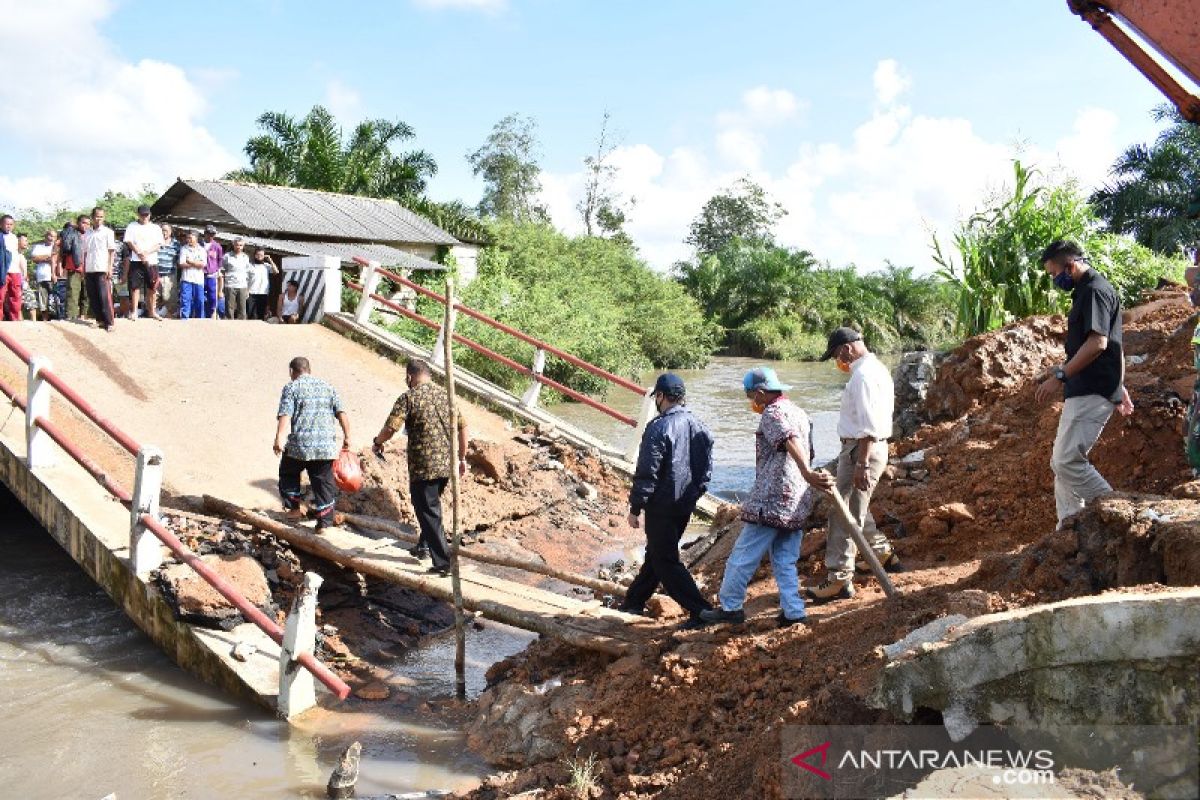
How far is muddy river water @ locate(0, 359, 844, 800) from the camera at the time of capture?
5777 millimetres

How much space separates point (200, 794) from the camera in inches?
223

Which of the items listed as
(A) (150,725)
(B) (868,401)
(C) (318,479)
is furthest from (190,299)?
(B) (868,401)

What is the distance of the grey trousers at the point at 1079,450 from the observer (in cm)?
605

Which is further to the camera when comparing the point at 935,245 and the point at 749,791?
the point at 935,245

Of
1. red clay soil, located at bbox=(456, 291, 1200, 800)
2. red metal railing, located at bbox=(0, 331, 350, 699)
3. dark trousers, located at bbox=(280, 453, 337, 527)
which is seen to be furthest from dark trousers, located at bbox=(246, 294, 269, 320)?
red clay soil, located at bbox=(456, 291, 1200, 800)

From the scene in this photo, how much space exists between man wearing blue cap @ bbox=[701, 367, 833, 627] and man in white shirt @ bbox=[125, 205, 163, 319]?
9.09 m

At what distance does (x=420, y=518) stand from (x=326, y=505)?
1.12 metres

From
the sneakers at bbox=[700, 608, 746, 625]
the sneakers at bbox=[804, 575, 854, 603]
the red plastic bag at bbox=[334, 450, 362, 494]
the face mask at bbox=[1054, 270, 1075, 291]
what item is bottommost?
the sneakers at bbox=[700, 608, 746, 625]

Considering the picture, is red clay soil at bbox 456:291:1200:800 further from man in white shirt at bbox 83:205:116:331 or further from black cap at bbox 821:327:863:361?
man in white shirt at bbox 83:205:116:331

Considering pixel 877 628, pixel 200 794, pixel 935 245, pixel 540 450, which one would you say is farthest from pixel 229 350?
pixel 877 628

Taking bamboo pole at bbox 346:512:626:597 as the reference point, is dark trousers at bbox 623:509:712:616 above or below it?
above

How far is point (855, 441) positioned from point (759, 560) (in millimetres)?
1104

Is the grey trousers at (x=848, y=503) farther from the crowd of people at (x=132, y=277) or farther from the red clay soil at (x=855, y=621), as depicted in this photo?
the crowd of people at (x=132, y=277)

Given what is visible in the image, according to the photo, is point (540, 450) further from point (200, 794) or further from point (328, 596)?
point (200, 794)
